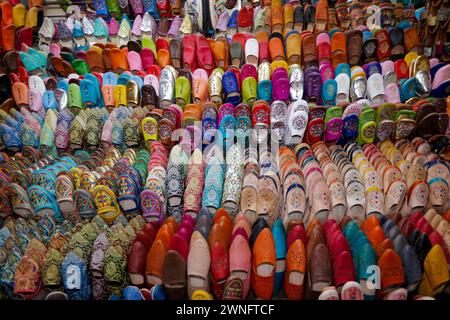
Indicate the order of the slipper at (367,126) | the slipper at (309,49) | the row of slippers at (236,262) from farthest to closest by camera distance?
the slipper at (309,49) < the slipper at (367,126) < the row of slippers at (236,262)

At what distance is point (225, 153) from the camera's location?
2.39 metres

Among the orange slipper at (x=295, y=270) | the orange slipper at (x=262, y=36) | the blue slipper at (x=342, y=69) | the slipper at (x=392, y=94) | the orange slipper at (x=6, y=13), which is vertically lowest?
the orange slipper at (x=295, y=270)

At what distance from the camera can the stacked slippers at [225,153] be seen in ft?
5.62

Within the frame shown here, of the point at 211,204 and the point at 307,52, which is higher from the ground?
the point at 307,52

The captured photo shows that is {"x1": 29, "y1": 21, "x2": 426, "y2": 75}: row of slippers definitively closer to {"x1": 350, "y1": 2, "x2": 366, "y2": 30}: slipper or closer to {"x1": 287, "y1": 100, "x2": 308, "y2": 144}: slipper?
{"x1": 350, "y1": 2, "x2": 366, "y2": 30}: slipper

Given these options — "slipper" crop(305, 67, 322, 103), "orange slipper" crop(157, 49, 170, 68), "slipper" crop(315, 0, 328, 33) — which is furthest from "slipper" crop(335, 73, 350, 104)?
"orange slipper" crop(157, 49, 170, 68)

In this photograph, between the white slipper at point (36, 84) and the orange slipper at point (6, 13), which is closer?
the white slipper at point (36, 84)

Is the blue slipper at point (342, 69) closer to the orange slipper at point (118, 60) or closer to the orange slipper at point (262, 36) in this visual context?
the orange slipper at point (262, 36)

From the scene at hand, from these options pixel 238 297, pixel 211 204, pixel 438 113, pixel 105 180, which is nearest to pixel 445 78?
pixel 438 113

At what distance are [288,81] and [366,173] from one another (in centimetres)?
94

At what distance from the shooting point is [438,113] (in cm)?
244

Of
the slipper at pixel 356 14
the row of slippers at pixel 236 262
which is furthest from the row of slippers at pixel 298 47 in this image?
the row of slippers at pixel 236 262

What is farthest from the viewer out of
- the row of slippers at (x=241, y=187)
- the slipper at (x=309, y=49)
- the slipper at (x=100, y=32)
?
the slipper at (x=100, y=32)

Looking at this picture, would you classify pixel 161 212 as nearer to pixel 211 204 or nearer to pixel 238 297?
pixel 211 204
